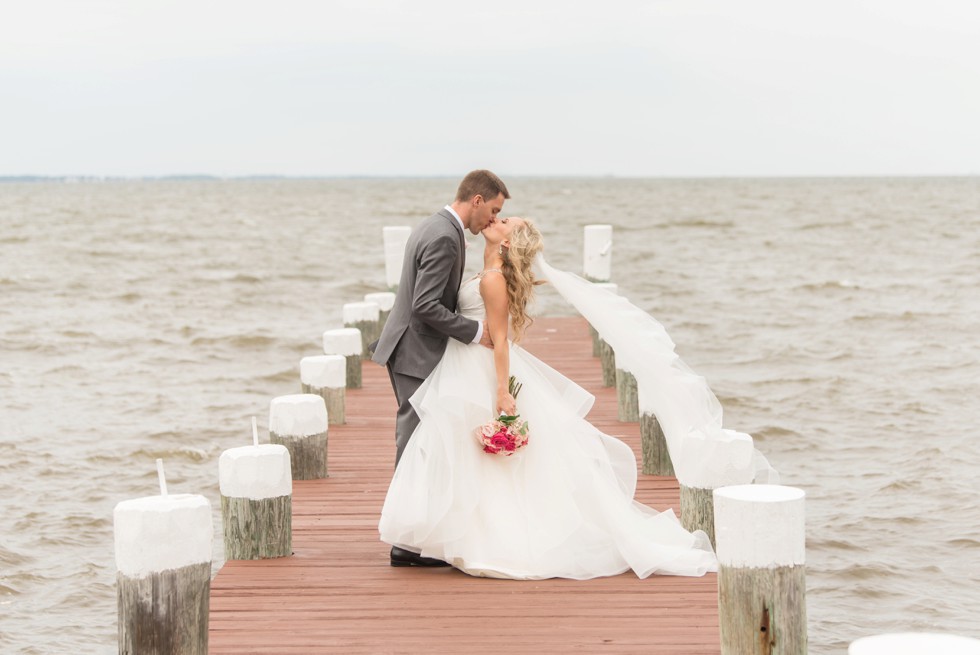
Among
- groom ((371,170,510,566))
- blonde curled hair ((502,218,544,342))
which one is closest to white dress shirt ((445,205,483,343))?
groom ((371,170,510,566))

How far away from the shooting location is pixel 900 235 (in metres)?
49.8

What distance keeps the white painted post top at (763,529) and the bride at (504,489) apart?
1632 mm

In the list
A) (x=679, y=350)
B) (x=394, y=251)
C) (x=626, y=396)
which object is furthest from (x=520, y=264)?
(x=679, y=350)

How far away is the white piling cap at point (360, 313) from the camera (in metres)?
13.8

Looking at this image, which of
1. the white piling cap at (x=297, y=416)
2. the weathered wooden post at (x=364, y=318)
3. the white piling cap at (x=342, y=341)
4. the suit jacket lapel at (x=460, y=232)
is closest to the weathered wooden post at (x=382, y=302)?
the weathered wooden post at (x=364, y=318)

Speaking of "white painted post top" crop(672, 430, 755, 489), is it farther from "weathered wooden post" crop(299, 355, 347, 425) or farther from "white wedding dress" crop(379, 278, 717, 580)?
"weathered wooden post" crop(299, 355, 347, 425)

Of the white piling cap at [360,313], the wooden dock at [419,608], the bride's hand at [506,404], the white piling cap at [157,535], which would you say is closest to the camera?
the white piling cap at [157,535]

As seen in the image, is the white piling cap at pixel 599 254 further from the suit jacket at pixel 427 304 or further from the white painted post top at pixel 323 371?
the suit jacket at pixel 427 304

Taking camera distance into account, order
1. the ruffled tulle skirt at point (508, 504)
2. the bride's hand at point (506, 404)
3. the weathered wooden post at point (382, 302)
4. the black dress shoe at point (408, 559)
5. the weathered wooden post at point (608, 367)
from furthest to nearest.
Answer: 1. the weathered wooden post at point (382, 302)
2. the weathered wooden post at point (608, 367)
3. the black dress shoe at point (408, 559)
4. the bride's hand at point (506, 404)
5. the ruffled tulle skirt at point (508, 504)

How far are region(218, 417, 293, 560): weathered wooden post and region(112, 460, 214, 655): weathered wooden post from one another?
172 centimetres

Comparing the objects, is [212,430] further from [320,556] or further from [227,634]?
[227,634]

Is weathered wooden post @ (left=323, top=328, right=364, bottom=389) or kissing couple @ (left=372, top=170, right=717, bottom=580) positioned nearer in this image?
kissing couple @ (left=372, top=170, right=717, bottom=580)

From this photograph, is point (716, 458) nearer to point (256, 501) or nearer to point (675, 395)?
point (675, 395)

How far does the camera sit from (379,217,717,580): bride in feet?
19.5
